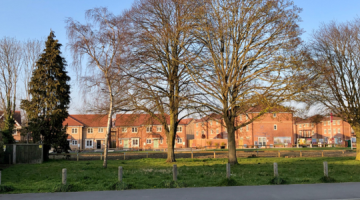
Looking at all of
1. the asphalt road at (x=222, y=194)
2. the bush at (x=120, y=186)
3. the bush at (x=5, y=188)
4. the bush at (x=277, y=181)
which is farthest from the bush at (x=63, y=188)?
the bush at (x=277, y=181)

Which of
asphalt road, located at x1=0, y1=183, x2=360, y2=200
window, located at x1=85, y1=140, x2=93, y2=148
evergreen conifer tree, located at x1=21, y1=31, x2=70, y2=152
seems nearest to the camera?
asphalt road, located at x1=0, y1=183, x2=360, y2=200

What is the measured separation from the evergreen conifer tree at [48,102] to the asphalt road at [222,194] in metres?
23.0

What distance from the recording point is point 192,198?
34.3ft

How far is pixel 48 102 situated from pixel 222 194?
27.2 m

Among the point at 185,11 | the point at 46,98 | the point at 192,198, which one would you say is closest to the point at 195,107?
the point at 185,11

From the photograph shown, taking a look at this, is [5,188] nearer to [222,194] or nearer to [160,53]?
[222,194]

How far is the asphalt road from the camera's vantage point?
10.6 meters

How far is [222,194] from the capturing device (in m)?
11.1

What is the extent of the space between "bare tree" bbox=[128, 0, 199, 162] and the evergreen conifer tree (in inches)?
488

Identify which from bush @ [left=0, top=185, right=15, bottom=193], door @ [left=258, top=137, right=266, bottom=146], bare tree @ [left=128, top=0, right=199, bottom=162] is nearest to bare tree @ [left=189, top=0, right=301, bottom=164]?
bare tree @ [left=128, top=0, right=199, bottom=162]

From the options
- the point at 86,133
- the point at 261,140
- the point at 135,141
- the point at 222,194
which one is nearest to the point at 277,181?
the point at 222,194

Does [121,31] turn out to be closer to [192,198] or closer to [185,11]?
[185,11]

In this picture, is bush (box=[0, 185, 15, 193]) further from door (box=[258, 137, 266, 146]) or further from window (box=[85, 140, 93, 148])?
door (box=[258, 137, 266, 146])

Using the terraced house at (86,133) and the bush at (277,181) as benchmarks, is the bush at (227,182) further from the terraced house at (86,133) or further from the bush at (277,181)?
the terraced house at (86,133)
